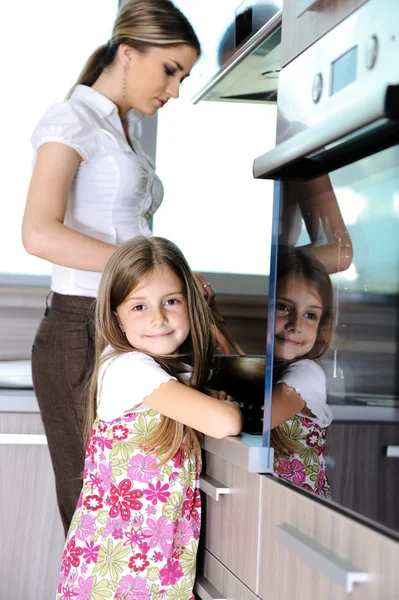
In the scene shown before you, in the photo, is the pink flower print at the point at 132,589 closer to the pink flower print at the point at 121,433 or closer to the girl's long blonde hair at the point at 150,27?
the pink flower print at the point at 121,433

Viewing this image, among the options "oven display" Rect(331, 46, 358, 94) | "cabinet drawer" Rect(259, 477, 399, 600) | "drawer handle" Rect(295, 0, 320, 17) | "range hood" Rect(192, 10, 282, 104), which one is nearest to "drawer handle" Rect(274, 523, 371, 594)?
"cabinet drawer" Rect(259, 477, 399, 600)

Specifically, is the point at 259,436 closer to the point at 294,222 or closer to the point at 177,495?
the point at 177,495

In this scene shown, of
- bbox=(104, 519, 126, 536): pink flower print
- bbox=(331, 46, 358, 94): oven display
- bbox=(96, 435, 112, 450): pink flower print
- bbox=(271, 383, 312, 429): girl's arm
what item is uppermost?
bbox=(331, 46, 358, 94): oven display

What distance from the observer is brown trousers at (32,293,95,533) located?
1.54 metres

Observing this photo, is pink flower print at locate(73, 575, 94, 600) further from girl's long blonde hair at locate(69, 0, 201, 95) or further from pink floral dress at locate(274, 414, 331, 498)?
girl's long blonde hair at locate(69, 0, 201, 95)

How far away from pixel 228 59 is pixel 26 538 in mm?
1175

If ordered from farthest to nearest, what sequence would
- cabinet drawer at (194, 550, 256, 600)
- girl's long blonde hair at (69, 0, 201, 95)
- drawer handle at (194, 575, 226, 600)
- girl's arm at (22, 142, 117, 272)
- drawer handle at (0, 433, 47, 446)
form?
drawer handle at (0, 433, 47, 446), girl's long blonde hair at (69, 0, 201, 95), girl's arm at (22, 142, 117, 272), drawer handle at (194, 575, 226, 600), cabinet drawer at (194, 550, 256, 600)

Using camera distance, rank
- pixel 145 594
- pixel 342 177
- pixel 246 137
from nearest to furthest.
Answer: pixel 342 177 < pixel 145 594 < pixel 246 137

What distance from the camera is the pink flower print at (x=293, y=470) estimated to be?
3.02 ft

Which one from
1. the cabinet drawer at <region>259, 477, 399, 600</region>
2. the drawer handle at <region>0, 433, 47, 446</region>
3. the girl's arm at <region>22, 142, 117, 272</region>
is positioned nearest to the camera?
the cabinet drawer at <region>259, 477, 399, 600</region>

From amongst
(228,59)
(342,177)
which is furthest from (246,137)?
(342,177)

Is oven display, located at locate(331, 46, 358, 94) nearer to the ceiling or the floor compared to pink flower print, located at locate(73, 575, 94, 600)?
nearer to the ceiling

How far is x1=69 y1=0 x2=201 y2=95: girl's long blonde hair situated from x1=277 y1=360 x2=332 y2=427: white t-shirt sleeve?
87 centimetres

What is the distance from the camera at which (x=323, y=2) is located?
95cm
